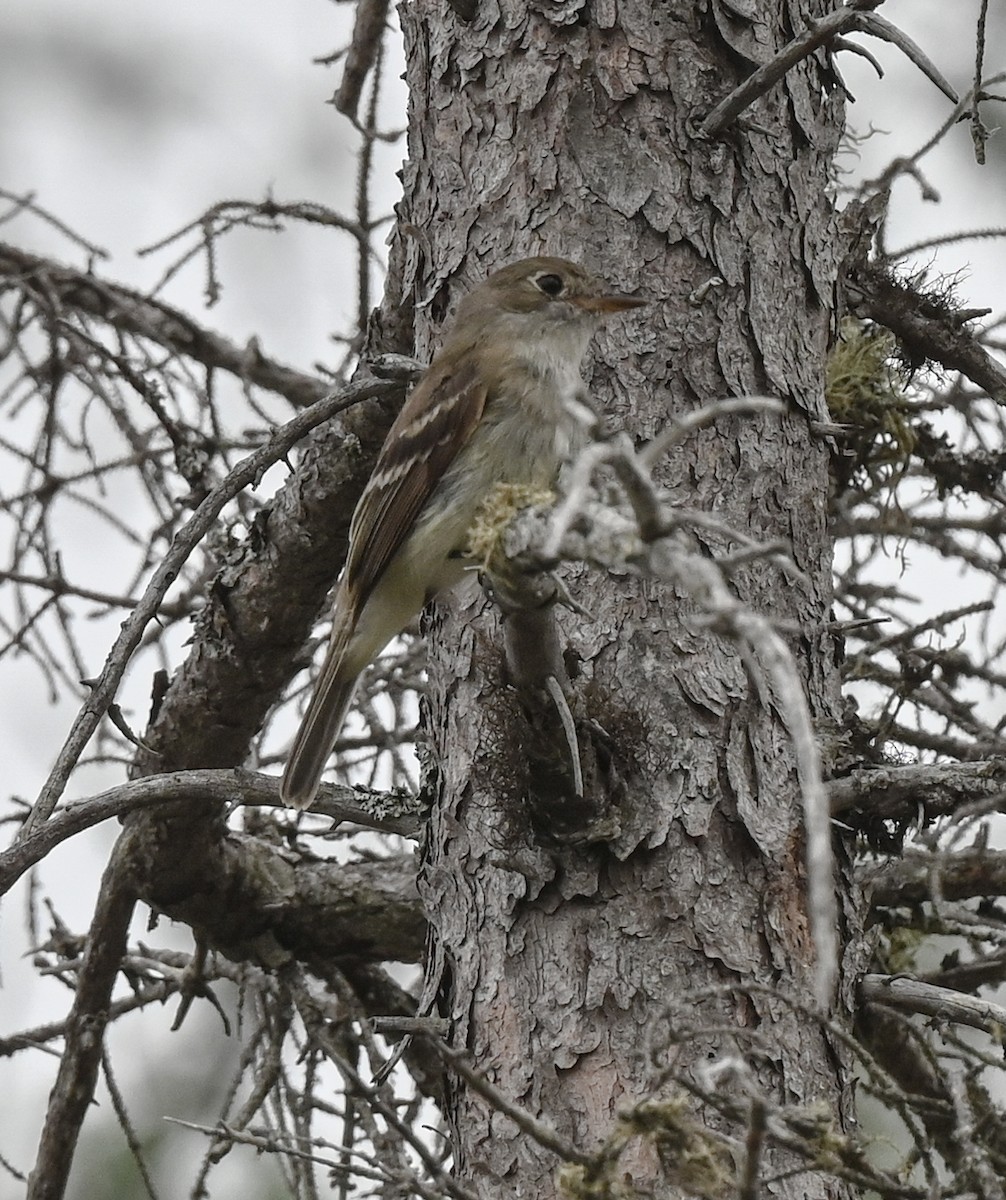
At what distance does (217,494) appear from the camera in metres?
3.71

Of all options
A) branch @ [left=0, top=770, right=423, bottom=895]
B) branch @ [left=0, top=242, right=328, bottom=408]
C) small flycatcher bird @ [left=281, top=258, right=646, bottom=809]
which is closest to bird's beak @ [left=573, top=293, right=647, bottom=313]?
small flycatcher bird @ [left=281, top=258, right=646, bottom=809]

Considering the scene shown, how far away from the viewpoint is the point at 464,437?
4.05 metres

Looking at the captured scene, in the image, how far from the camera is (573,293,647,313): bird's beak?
3.71 metres

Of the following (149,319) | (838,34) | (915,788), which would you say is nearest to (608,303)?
(838,34)

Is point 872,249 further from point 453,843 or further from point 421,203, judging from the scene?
point 453,843

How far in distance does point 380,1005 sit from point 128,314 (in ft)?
8.22

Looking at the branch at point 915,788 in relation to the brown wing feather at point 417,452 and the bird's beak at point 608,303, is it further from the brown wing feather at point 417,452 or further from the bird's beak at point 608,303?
the brown wing feather at point 417,452

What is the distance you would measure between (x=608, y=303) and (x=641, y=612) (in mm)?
788

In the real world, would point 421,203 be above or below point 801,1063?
above

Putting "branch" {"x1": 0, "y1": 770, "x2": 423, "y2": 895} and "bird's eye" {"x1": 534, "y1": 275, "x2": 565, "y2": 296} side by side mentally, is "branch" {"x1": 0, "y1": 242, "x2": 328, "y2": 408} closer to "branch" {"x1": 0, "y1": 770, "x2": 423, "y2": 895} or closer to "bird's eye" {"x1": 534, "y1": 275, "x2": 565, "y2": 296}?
"bird's eye" {"x1": 534, "y1": 275, "x2": 565, "y2": 296}

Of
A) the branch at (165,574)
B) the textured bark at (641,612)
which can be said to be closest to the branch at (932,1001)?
the textured bark at (641,612)

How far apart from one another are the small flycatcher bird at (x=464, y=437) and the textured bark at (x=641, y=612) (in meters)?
0.12

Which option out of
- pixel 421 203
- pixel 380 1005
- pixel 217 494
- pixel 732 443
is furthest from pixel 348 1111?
pixel 421 203

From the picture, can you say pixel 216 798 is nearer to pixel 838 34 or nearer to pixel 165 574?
pixel 165 574
